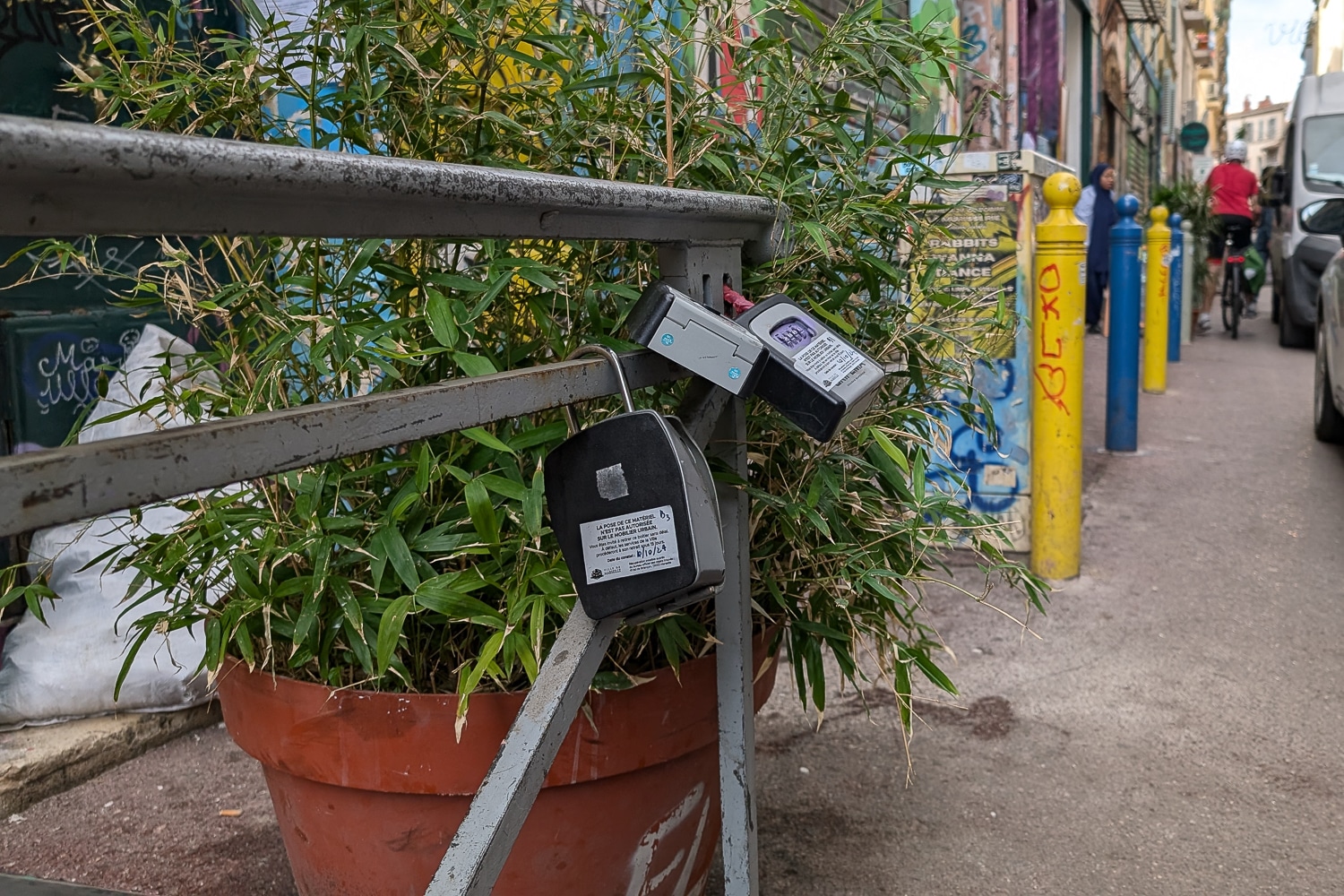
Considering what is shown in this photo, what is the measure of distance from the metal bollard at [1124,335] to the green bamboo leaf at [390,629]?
5025 millimetres

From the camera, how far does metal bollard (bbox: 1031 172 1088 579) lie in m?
4.08

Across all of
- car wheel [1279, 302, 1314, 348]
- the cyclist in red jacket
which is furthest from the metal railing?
the cyclist in red jacket

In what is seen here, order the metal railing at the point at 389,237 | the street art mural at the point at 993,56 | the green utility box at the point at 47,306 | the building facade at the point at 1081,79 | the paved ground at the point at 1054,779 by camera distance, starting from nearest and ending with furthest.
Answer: the metal railing at the point at 389,237
the paved ground at the point at 1054,779
the green utility box at the point at 47,306
the street art mural at the point at 993,56
the building facade at the point at 1081,79

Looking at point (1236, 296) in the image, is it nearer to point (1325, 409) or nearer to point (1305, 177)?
point (1305, 177)

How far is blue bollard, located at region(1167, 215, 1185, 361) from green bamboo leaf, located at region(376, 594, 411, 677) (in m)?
9.59

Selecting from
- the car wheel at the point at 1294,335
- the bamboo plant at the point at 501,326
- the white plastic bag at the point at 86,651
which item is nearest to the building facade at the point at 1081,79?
the bamboo plant at the point at 501,326

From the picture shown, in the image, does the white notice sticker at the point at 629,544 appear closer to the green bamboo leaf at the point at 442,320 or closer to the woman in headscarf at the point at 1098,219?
the green bamboo leaf at the point at 442,320

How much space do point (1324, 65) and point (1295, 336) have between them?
2093 centimetres

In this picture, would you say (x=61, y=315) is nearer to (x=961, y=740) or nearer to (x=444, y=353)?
(x=444, y=353)

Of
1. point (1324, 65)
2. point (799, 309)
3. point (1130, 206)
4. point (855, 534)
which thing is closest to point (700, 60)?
point (799, 309)

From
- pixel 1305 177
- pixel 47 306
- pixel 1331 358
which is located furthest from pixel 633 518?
pixel 1305 177

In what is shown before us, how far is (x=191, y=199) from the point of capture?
85 centimetres

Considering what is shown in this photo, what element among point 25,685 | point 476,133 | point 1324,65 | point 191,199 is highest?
point 1324,65

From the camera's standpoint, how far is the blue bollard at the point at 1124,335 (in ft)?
19.6
